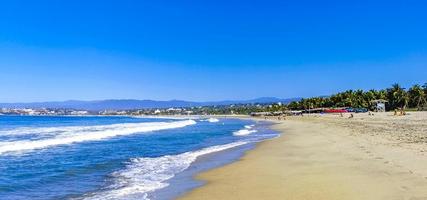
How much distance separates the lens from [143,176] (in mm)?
16781

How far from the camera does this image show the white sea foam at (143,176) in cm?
1313

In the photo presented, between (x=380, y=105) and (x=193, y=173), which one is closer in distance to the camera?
(x=193, y=173)

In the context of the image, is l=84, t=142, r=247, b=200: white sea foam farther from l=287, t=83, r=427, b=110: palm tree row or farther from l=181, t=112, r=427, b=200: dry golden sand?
l=287, t=83, r=427, b=110: palm tree row

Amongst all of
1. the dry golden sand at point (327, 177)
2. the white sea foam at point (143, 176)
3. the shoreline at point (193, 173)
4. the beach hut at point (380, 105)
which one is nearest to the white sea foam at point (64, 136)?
the white sea foam at point (143, 176)

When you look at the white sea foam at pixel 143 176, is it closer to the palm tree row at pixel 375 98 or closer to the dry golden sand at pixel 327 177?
the dry golden sand at pixel 327 177

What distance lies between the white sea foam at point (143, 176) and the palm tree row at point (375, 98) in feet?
322

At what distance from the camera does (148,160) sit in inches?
885

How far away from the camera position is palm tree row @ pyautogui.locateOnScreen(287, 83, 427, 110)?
115 m

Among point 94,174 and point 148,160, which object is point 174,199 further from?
point 148,160

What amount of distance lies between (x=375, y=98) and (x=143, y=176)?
123 meters

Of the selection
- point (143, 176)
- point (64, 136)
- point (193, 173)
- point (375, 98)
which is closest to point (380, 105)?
point (375, 98)

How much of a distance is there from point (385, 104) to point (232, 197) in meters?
119

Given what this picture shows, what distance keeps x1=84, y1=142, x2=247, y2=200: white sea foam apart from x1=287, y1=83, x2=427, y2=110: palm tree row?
322 feet

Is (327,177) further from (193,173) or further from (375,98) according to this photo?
(375,98)
